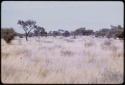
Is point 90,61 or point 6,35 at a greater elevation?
point 90,61

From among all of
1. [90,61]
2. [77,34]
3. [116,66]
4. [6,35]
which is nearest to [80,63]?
[90,61]

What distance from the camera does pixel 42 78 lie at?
6.54 metres

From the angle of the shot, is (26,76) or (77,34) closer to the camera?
(26,76)

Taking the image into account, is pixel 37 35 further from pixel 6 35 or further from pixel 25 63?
pixel 25 63

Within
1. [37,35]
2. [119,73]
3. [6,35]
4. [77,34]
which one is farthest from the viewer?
[77,34]

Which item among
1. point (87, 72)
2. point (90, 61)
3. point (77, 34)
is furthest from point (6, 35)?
point (77, 34)

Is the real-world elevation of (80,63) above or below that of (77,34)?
above

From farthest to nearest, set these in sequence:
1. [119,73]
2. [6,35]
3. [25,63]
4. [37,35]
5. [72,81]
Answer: [37,35], [6,35], [25,63], [119,73], [72,81]

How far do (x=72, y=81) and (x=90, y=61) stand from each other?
2.58m

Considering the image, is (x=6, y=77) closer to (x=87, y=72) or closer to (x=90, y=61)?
(x=87, y=72)

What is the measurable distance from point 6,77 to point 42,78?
721mm

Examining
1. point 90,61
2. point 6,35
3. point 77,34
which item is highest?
point 90,61

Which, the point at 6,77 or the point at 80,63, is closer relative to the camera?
the point at 6,77

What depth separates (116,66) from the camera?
7887 millimetres
